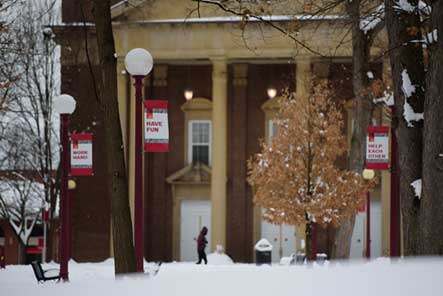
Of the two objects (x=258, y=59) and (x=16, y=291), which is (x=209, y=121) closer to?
(x=258, y=59)

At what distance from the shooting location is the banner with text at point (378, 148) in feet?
66.0

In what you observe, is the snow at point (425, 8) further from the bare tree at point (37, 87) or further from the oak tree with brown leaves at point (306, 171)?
the bare tree at point (37, 87)

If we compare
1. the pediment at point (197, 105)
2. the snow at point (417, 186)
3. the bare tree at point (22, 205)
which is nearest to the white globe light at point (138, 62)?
the snow at point (417, 186)

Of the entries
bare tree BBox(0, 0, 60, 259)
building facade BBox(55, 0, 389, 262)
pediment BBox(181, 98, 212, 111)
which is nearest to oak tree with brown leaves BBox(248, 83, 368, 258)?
building facade BBox(55, 0, 389, 262)

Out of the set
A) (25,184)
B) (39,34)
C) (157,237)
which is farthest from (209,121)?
(25,184)

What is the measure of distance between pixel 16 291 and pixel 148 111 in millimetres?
4980

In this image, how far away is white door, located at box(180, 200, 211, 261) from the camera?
41.5 metres

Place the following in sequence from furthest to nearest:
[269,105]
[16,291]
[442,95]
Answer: [269,105] < [442,95] < [16,291]

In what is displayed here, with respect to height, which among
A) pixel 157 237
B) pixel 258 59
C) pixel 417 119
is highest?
pixel 258 59

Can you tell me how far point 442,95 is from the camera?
12.1 meters

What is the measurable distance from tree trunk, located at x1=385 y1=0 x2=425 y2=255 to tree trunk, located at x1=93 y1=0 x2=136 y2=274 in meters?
4.43

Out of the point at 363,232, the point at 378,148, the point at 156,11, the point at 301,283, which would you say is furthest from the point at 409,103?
the point at 363,232

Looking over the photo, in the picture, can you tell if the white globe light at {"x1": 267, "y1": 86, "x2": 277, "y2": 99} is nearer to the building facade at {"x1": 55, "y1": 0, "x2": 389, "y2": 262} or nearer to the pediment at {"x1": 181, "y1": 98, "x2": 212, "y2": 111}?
the building facade at {"x1": 55, "y1": 0, "x2": 389, "y2": 262}

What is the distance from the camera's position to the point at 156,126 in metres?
15.3
